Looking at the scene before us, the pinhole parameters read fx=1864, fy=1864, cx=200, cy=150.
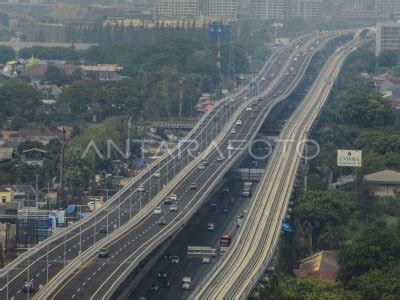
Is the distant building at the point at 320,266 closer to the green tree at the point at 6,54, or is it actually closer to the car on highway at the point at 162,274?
the car on highway at the point at 162,274

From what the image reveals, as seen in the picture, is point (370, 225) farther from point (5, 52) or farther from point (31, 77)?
point (5, 52)

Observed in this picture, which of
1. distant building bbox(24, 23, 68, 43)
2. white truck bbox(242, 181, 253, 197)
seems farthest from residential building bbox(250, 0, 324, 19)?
white truck bbox(242, 181, 253, 197)

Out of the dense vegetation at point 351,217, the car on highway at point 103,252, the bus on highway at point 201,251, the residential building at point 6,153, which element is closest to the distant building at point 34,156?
the residential building at point 6,153

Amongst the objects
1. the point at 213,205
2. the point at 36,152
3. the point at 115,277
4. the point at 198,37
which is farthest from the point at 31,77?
the point at 115,277

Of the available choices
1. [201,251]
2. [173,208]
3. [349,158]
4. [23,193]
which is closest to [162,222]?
[201,251]

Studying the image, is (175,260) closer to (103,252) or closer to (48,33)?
(103,252)

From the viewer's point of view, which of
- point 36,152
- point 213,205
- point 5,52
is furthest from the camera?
point 5,52

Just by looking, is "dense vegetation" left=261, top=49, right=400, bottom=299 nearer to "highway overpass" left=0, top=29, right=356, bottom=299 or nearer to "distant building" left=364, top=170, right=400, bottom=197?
"distant building" left=364, top=170, right=400, bottom=197
